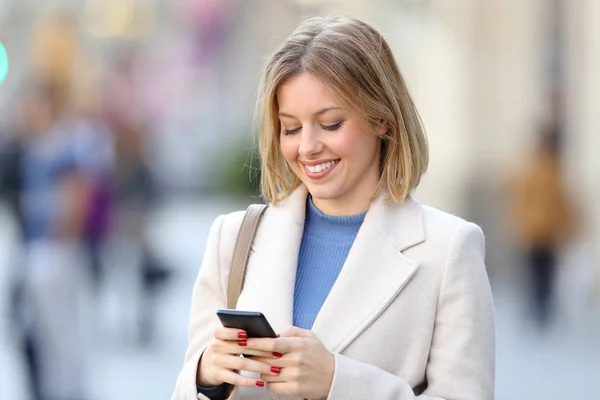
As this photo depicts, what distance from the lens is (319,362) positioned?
292cm

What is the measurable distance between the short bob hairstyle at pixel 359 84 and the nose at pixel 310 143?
0.34 ft

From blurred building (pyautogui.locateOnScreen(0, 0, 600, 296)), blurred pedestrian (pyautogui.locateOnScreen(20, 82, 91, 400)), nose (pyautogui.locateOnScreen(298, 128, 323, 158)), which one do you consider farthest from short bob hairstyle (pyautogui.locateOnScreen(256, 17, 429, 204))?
blurred building (pyautogui.locateOnScreen(0, 0, 600, 296))

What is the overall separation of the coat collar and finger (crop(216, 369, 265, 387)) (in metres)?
0.22

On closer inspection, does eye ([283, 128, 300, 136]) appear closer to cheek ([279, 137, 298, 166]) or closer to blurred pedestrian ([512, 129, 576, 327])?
cheek ([279, 137, 298, 166])

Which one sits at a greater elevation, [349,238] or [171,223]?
[349,238]

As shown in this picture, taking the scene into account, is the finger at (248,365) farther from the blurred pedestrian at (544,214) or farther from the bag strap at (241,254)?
the blurred pedestrian at (544,214)

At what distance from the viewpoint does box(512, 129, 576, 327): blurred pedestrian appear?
1174 centimetres

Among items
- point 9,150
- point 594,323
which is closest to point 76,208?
point 9,150

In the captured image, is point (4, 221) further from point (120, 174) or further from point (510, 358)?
point (510, 358)

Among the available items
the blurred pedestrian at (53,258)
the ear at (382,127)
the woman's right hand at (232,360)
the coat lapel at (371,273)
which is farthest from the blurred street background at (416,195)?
the woman's right hand at (232,360)

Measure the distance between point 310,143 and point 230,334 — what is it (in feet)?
1.65

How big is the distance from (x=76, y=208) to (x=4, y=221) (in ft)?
53.7

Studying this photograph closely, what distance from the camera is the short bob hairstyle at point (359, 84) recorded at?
3.07 m

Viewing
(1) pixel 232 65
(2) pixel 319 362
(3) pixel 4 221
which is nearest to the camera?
(2) pixel 319 362
